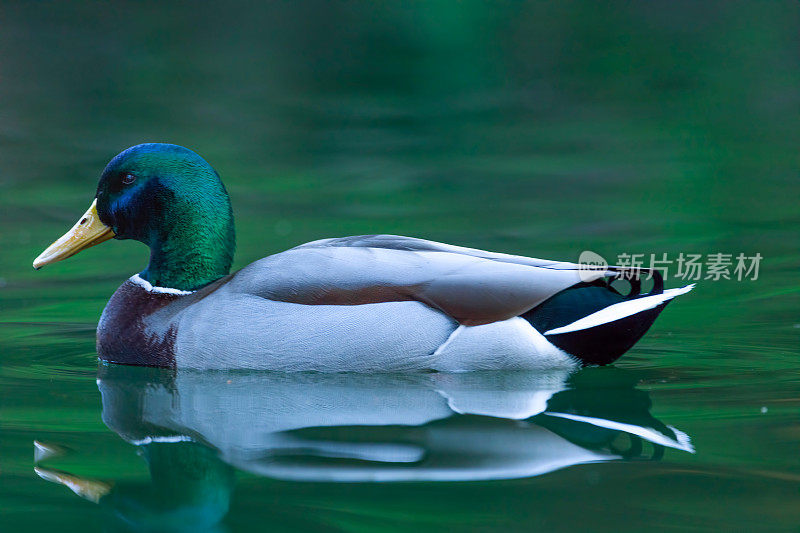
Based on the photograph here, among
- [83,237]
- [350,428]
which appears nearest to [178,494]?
[350,428]

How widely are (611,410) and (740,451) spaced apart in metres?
0.78

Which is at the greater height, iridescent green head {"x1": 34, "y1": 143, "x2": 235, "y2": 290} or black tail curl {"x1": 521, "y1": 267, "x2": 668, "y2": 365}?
iridescent green head {"x1": 34, "y1": 143, "x2": 235, "y2": 290}

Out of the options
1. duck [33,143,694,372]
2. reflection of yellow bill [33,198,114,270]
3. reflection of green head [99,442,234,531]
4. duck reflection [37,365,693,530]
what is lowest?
reflection of green head [99,442,234,531]

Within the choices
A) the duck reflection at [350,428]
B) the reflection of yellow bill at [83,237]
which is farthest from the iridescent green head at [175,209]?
the duck reflection at [350,428]

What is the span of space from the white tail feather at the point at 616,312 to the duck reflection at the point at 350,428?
236mm

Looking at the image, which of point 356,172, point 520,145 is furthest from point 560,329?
point 520,145

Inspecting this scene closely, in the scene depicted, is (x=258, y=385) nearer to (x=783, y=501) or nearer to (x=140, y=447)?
(x=140, y=447)

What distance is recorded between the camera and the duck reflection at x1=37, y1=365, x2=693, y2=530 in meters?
4.06

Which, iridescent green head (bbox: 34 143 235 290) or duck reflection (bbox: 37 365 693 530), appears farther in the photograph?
iridescent green head (bbox: 34 143 235 290)

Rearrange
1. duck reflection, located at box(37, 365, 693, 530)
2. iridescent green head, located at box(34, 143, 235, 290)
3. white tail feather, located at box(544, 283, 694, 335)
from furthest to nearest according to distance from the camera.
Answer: iridescent green head, located at box(34, 143, 235, 290) → white tail feather, located at box(544, 283, 694, 335) → duck reflection, located at box(37, 365, 693, 530)

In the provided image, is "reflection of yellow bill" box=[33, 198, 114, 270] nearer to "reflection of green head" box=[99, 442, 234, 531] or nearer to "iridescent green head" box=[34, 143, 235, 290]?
"iridescent green head" box=[34, 143, 235, 290]

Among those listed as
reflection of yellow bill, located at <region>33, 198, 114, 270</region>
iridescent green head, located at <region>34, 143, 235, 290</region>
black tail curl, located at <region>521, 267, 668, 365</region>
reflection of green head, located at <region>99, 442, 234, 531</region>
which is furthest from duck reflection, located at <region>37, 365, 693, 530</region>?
reflection of yellow bill, located at <region>33, 198, 114, 270</region>

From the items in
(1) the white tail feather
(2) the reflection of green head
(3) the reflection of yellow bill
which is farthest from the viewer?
(3) the reflection of yellow bill

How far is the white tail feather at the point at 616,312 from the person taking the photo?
5680 mm
